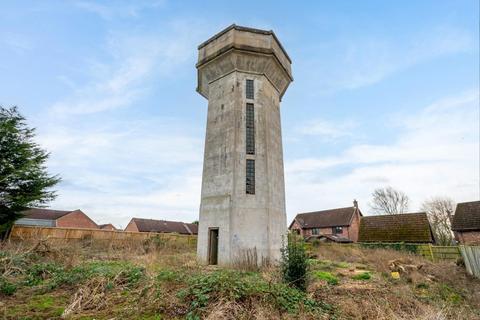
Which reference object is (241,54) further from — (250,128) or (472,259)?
(472,259)

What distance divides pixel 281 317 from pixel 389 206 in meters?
50.4

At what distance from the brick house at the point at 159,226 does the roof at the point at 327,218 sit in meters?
21.8

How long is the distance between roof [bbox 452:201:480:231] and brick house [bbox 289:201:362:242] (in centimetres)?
1225

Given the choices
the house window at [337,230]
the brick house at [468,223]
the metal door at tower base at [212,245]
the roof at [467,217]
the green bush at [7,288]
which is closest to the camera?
the green bush at [7,288]

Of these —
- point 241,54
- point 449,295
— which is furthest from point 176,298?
point 241,54

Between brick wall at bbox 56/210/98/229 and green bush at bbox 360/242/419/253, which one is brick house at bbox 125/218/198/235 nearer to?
brick wall at bbox 56/210/98/229

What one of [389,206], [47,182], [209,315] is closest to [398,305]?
[209,315]

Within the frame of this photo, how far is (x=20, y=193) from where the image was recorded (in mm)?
15359

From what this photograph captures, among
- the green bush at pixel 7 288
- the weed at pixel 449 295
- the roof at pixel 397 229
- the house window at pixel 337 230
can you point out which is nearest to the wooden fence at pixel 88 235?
the green bush at pixel 7 288

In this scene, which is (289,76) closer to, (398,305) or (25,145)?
(398,305)

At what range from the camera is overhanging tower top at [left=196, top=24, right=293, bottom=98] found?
49.7 ft

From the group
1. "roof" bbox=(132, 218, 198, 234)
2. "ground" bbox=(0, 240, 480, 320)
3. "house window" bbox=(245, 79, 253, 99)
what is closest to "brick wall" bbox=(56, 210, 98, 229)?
"roof" bbox=(132, 218, 198, 234)

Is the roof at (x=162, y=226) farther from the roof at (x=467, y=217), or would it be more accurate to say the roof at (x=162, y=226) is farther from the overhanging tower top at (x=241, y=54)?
the roof at (x=467, y=217)

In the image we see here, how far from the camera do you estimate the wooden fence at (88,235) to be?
53.8 feet
